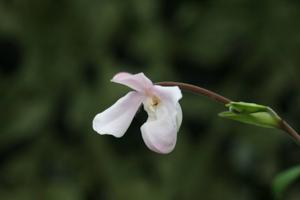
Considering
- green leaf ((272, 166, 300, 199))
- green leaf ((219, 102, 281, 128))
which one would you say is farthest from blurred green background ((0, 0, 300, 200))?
green leaf ((219, 102, 281, 128))

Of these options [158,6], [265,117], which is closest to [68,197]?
[158,6]

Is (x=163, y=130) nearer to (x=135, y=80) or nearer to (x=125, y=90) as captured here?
(x=135, y=80)

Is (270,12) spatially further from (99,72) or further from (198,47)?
(99,72)

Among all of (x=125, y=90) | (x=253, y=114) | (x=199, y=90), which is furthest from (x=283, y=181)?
(x=125, y=90)

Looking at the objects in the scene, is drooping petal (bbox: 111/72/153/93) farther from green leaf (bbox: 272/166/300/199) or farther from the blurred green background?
the blurred green background

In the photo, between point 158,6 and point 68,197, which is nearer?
point 68,197

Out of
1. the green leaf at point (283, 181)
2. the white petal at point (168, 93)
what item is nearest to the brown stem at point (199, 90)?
the white petal at point (168, 93)
